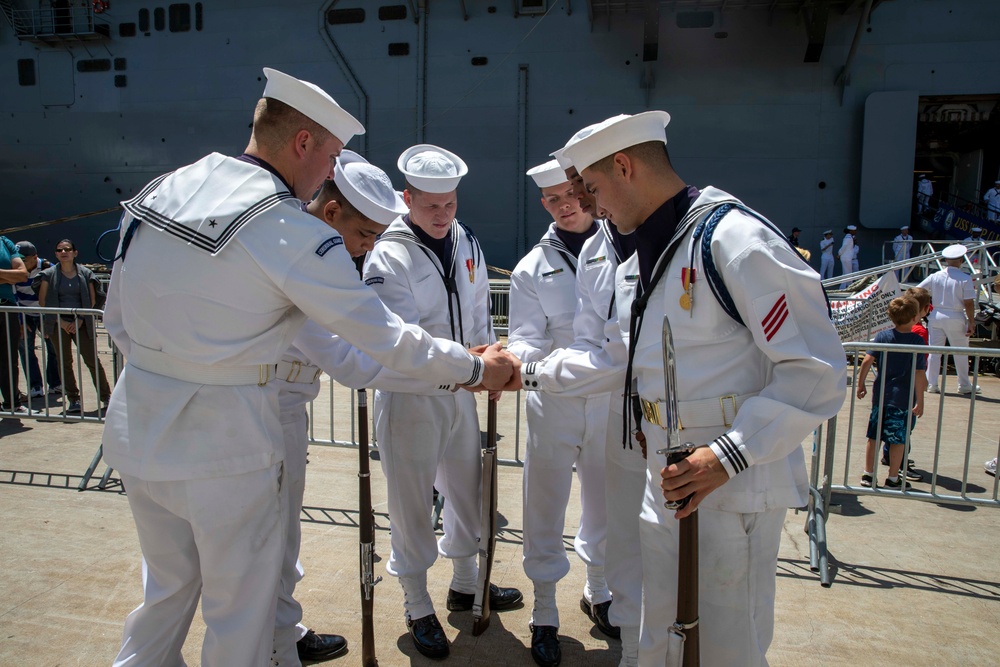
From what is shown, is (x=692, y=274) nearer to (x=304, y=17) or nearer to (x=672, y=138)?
(x=672, y=138)

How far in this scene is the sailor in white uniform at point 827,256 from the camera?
53.7 ft

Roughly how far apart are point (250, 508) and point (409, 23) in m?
18.5

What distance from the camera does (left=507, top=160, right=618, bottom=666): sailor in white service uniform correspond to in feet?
10.5

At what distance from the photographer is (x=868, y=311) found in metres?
10.5

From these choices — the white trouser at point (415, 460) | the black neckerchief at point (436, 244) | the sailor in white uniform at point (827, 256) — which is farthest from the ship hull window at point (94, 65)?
the white trouser at point (415, 460)

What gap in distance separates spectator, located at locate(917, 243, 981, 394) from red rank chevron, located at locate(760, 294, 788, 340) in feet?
27.6

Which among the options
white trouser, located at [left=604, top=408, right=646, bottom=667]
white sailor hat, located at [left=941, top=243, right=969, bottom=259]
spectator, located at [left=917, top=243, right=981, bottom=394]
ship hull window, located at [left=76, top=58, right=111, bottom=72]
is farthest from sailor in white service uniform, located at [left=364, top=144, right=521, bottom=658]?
ship hull window, located at [left=76, top=58, right=111, bottom=72]

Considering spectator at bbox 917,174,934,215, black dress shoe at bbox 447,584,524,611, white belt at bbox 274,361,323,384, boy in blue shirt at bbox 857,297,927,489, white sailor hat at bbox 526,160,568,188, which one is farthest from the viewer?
spectator at bbox 917,174,934,215

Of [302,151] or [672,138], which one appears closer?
[302,151]

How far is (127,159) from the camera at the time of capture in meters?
20.6

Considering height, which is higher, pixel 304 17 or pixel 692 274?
pixel 304 17

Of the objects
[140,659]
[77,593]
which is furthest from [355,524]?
[140,659]

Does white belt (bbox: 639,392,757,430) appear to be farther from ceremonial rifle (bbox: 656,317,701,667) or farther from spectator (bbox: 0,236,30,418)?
spectator (bbox: 0,236,30,418)

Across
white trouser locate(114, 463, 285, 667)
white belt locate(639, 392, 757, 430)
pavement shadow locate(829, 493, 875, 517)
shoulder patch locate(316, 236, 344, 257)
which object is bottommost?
A: pavement shadow locate(829, 493, 875, 517)
